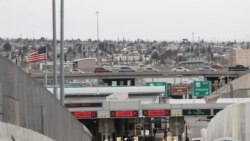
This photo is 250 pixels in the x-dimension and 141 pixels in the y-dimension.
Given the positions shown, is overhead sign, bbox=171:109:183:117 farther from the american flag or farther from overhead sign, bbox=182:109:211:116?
the american flag

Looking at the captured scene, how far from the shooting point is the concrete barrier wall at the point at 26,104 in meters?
11.6

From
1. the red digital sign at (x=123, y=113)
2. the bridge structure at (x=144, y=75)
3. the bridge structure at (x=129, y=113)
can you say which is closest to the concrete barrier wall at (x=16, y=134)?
the bridge structure at (x=129, y=113)

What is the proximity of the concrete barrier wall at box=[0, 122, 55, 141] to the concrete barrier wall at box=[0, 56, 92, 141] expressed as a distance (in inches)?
5.2

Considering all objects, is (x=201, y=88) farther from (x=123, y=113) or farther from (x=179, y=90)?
(x=123, y=113)

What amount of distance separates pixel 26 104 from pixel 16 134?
70.2 inches

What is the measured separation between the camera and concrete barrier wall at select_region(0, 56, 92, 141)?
11.6 meters

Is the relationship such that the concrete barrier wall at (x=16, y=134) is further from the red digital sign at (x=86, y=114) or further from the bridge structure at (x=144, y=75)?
the bridge structure at (x=144, y=75)

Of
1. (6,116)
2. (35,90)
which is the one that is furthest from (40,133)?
(6,116)

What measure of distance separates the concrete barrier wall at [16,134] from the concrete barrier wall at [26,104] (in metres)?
0.13

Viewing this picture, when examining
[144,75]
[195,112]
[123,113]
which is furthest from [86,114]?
[144,75]

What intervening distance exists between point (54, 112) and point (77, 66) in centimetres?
13978

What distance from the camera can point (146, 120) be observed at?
6500cm

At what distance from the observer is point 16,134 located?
443 inches

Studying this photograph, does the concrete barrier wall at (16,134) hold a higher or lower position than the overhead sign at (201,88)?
higher
